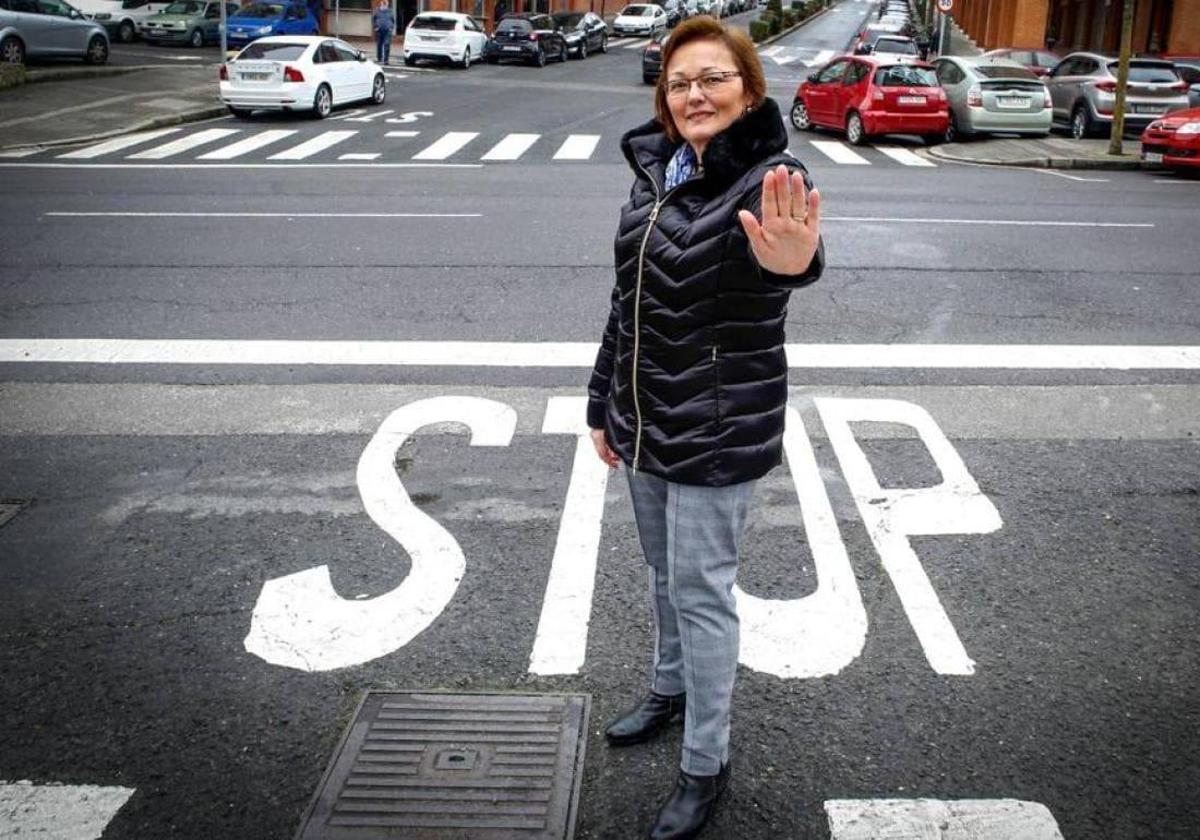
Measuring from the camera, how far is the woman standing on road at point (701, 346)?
2936 millimetres

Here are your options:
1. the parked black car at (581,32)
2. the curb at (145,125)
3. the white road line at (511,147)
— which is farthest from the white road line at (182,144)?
the parked black car at (581,32)

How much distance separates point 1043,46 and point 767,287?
4217cm

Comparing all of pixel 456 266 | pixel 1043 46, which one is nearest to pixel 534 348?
pixel 456 266

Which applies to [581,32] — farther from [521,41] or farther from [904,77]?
[904,77]

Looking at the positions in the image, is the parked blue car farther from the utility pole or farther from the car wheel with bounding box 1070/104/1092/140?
the utility pole

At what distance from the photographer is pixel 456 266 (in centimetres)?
1023

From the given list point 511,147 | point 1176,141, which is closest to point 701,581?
point 1176,141

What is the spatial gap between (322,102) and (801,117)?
32.1ft

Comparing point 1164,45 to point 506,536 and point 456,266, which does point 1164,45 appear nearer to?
point 456,266

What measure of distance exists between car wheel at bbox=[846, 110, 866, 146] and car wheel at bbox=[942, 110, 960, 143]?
1628mm

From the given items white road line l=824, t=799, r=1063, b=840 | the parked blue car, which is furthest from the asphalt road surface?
the parked blue car

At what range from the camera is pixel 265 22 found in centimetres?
3875

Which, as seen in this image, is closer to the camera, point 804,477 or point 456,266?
point 804,477

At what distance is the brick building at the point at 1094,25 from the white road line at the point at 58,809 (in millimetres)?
36091
